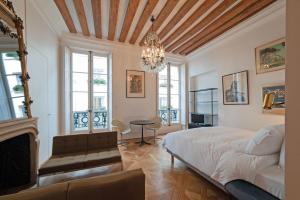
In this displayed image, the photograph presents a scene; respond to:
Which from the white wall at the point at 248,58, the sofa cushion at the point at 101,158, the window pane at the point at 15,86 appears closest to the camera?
the window pane at the point at 15,86

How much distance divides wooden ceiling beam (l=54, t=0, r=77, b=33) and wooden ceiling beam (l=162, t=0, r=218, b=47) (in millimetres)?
2713

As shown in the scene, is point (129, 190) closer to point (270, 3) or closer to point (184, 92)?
point (270, 3)

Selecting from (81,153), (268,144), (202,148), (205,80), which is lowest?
(81,153)

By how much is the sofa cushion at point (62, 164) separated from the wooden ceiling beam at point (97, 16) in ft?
9.75

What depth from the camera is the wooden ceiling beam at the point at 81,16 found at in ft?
9.75

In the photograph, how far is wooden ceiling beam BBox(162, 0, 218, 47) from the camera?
9.90 feet

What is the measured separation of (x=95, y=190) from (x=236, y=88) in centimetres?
419

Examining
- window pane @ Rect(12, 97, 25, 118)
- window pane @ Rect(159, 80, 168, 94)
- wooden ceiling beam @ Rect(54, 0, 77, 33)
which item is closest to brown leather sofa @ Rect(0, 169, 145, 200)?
window pane @ Rect(12, 97, 25, 118)

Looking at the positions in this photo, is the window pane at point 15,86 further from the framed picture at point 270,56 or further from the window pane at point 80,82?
the framed picture at point 270,56

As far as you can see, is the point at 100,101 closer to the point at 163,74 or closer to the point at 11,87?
the point at 163,74

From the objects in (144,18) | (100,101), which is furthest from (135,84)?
(144,18)

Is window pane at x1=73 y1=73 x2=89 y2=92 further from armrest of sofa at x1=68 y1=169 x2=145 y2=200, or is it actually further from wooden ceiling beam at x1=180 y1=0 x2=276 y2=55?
armrest of sofa at x1=68 y1=169 x2=145 y2=200

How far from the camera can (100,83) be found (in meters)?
5.00

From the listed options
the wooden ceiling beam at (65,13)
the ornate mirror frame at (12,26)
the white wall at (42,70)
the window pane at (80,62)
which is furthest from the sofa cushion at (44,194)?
the window pane at (80,62)
